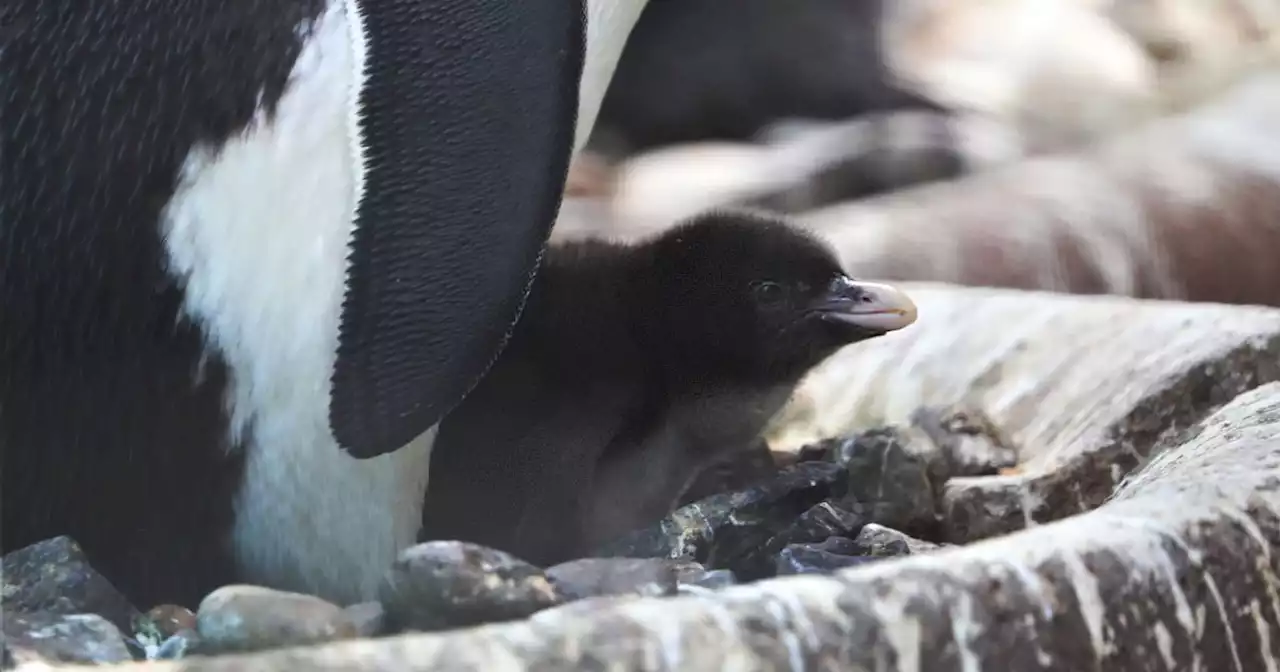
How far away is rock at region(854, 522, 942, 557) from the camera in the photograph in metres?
0.57

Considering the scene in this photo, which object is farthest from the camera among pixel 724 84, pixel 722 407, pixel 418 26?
pixel 724 84

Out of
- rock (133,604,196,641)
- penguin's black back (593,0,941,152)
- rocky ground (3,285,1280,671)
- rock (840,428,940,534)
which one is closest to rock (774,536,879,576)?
rocky ground (3,285,1280,671)

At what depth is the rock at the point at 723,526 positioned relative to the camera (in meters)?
0.60

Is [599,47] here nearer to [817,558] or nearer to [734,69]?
[817,558]

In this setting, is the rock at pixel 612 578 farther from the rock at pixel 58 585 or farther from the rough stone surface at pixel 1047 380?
the rough stone surface at pixel 1047 380

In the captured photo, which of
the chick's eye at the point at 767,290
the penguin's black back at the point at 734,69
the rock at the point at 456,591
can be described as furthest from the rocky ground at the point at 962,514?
the penguin's black back at the point at 734,69

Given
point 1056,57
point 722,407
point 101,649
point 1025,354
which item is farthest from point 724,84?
point 101,649

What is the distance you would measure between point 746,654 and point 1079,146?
7.01 ft

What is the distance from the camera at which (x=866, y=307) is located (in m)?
0.75

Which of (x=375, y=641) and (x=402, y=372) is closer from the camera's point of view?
(x=375, y=641)

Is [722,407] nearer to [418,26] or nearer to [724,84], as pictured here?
[418,26]

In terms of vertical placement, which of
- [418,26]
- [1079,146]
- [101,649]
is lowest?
[1079,146]

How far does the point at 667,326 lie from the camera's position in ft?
2.37

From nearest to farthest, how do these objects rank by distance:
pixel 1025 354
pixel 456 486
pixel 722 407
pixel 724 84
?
1. pixel 456 486
2. pixel 722 407
3. pixel 1025 354
4. pixel 724 84
